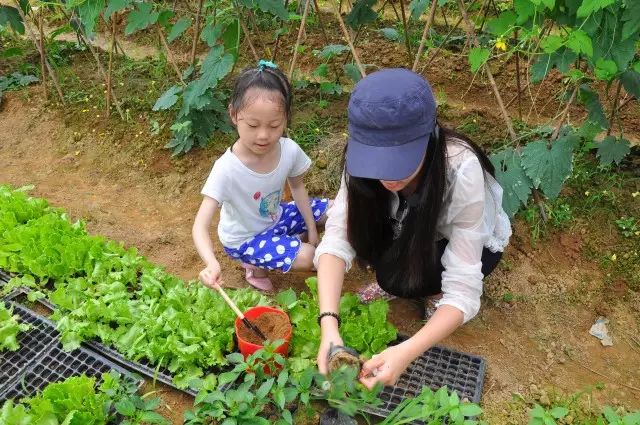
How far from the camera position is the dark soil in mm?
2188

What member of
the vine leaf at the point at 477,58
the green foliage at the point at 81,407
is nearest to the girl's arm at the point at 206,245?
the green foliage at the point at 81,407

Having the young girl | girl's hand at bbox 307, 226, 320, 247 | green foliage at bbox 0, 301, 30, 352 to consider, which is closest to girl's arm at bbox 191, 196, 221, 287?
the young girl

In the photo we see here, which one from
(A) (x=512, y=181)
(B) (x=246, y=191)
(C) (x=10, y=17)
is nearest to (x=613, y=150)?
(A) (x=512, y=181)

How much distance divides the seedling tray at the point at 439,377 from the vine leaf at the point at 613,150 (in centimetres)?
136

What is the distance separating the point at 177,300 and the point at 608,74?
2036mm

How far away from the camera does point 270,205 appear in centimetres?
267

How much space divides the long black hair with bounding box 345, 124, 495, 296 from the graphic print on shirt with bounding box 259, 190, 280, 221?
577mm

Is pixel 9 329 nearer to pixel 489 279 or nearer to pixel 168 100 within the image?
pixel 168 100

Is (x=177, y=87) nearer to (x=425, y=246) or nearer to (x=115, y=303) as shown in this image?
(x=115, y=303)

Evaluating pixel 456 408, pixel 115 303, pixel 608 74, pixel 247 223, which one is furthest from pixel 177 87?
pixel 456 408

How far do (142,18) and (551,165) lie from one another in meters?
2.38

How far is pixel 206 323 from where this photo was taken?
224 cm

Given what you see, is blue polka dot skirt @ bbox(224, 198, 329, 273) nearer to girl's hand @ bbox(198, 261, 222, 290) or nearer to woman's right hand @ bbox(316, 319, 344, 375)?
girl's hand @ bbox(198, 261, 222, 290)

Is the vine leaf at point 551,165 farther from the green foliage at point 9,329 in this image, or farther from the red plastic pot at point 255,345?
the green foliage at point 9,329
